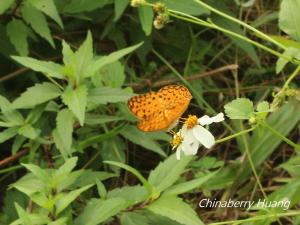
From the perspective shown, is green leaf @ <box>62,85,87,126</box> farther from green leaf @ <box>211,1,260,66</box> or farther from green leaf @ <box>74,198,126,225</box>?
green leaf @ <box>211,1,260,66</box>

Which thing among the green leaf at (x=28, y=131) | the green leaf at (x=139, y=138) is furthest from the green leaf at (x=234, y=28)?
the green leaf at (x=28, y=131)

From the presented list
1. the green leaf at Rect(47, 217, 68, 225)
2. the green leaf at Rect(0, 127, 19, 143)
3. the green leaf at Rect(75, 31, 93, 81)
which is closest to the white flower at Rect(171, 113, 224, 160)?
the green leaf at Rect(47, 217, 68, 225)

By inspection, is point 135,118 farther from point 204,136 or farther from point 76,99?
point 204,136

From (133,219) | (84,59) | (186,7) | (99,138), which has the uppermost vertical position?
(186,7)

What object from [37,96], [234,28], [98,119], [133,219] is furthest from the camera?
[234,28]

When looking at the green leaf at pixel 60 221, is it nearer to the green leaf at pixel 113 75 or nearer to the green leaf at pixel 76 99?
the green leaf at pixel 76 99

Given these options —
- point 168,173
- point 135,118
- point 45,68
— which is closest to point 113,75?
point 135,118

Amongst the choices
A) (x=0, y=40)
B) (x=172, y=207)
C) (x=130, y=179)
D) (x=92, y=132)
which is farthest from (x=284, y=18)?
(x=0, y=40)
